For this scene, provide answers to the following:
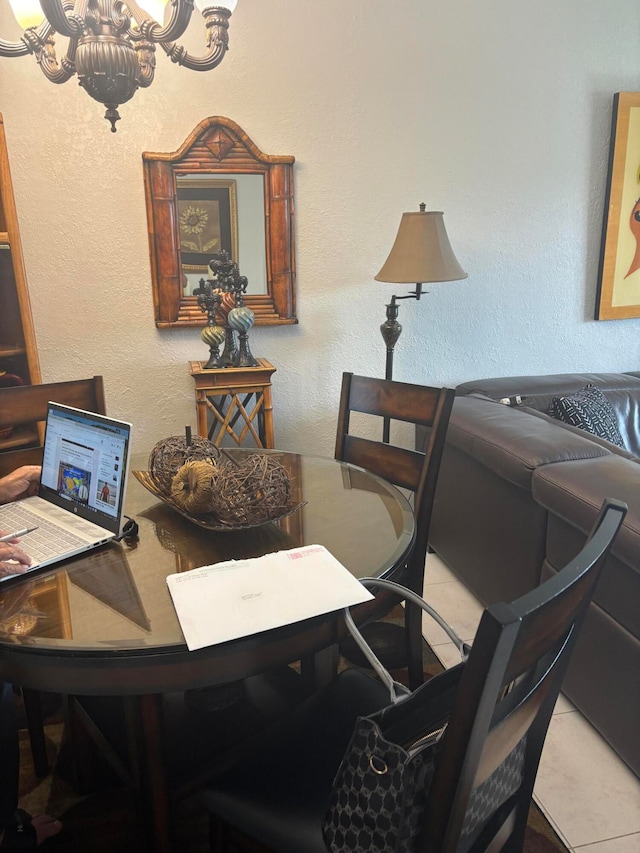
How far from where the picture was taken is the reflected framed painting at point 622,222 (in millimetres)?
2910

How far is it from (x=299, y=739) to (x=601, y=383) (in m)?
Answer: 2.34

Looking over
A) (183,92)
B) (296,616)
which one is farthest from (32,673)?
(183,92)

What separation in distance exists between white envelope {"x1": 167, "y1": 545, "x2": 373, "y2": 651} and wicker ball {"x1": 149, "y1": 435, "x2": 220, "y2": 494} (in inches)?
12.5

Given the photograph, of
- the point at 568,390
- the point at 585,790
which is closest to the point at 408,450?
the point at 585,790

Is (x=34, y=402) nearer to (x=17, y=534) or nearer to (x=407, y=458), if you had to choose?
A: (x=17, y=534)

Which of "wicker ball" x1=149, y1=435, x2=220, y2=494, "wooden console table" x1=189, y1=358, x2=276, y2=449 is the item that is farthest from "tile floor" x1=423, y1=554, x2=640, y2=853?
"wooden console table" x1=189, y1=358, x2=276, y2=449

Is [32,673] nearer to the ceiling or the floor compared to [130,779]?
nearer to the ceiling

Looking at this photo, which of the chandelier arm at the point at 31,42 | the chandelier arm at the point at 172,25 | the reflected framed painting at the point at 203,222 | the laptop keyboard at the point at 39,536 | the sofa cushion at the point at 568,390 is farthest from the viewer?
the sofa cushion at the point at 568,390

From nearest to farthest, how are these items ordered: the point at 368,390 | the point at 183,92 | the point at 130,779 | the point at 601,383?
the point at 130,779
the point at 368,390
the point at 183,92
the point at 601,383

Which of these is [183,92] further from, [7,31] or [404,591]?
[404,591]

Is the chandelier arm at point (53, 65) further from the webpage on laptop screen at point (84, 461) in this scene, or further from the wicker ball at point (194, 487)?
the wicker ball at point (194, 487)

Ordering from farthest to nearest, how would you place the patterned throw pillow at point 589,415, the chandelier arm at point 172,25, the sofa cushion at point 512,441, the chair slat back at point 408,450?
the patterned throw pillow at point 589,415 → the sofa cushion at point 512,441 → the chair slat back at point 408,450 → the chandelier arm at point 172,25

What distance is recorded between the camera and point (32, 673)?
3.17 ft

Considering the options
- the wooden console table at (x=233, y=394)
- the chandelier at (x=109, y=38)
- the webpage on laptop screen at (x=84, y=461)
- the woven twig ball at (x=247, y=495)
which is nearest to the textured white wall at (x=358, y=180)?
the wooden console table at (x=233, y=394)
